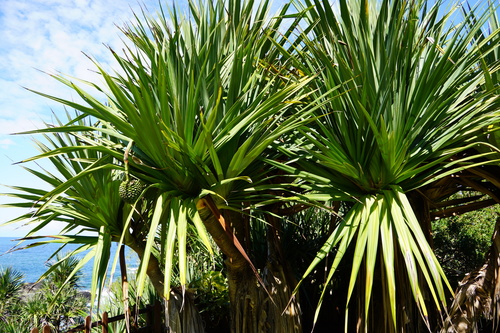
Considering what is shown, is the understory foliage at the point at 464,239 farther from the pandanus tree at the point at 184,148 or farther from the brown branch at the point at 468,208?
the pandanus tree at the point at 184,148

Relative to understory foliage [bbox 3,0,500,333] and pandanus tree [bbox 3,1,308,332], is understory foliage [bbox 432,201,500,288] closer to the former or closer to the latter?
understory foliage [bbox 3,0,500,333]

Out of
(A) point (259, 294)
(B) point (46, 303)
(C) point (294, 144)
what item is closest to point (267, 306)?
(A) point (259, 294)

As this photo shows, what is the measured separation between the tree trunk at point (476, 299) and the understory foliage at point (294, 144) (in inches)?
5.1

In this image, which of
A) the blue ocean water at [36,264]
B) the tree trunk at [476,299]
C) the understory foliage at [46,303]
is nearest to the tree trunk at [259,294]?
the blue ocean water at [36,264]

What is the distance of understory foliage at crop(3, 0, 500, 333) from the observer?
2635 millimetres

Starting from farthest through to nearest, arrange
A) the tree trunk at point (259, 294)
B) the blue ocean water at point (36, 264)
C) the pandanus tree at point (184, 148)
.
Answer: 1. the blue ocean water at point (36, 264)
2. the tree trunk at point (259, 294)
3. the pandanus tree at point (184, 148)

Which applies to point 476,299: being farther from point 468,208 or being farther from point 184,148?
point 184,148

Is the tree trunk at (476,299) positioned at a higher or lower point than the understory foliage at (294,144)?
lower

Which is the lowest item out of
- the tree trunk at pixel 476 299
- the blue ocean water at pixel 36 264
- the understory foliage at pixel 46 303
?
the tree trunk at pixel 476 299

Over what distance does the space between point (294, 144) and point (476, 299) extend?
5.20ft

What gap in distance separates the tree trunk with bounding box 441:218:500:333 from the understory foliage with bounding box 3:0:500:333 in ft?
0.42

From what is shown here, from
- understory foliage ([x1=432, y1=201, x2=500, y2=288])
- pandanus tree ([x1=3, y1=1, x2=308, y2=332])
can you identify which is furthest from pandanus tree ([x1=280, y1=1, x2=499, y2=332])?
understory foliage ([x1=432, y1=201, x2=500, y2=288])

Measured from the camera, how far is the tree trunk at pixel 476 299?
9.95 feet

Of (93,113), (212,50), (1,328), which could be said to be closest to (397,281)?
(212,50)
